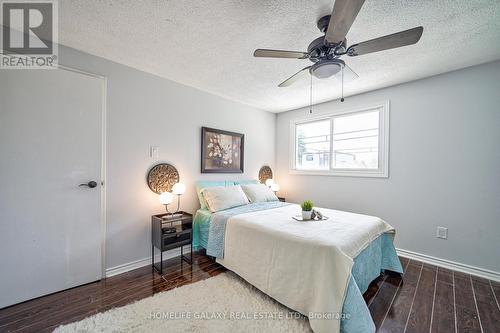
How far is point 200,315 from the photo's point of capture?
5.42 feet

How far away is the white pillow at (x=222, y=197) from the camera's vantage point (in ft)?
8.95

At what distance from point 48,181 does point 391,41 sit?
316cm

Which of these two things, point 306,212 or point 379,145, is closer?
point 306,212

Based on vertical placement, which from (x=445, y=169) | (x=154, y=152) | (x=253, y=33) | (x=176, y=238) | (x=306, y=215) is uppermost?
(x=253, y=33)

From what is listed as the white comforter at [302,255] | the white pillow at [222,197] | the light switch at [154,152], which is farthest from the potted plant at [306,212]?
the light switch at [154,152]

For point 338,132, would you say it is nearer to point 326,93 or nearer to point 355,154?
point 355,154

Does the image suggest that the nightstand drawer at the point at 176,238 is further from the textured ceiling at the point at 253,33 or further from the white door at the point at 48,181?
the textured ceiling at the point at 253,33

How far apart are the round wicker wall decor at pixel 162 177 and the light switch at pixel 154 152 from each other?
12cm

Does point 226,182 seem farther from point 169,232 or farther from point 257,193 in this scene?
point 169,232

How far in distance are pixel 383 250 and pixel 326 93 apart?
236 centimetres

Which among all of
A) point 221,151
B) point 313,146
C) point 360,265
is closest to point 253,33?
point 221,151

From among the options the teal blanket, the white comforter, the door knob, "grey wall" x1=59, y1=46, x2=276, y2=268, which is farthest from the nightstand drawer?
the door knob

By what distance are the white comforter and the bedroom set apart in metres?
0.01

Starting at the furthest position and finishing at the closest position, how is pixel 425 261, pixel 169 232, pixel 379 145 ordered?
pixel 379 145, pixel 425 261, pixel 169 232
